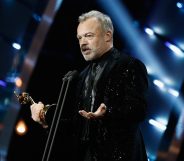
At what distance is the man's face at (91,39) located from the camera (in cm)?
251

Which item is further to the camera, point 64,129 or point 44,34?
point 44,34

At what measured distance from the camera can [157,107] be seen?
4.31 meters

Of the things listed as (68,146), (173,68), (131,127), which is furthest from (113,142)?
(173,68)

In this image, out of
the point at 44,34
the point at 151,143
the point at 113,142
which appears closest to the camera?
the point at 113,142

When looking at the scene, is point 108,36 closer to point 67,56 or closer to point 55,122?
point 55,122

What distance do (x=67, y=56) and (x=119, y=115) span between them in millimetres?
1968

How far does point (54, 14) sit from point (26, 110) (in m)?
0.89

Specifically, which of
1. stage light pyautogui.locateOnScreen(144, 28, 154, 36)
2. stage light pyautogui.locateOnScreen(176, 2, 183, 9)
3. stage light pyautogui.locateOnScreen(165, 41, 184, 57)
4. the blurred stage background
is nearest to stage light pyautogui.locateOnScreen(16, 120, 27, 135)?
the blurred stage background

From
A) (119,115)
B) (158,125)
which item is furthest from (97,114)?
(158,125)

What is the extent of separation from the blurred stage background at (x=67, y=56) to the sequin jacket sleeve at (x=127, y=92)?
4.94 feet

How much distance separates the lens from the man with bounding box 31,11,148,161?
2.29 m

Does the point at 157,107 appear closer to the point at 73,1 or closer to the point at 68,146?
the point at 73,1

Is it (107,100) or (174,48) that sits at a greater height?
(174,48)

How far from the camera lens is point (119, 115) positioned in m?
2.23
